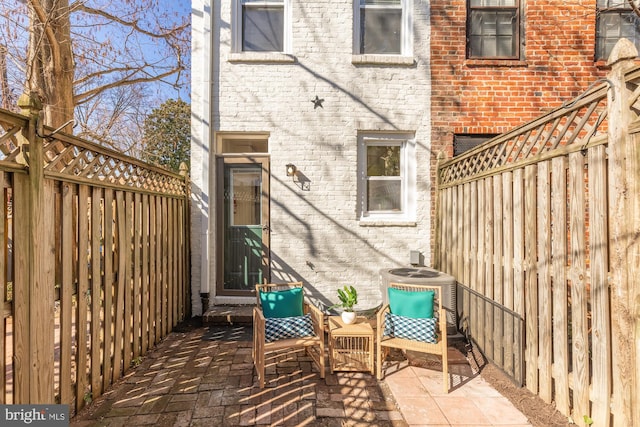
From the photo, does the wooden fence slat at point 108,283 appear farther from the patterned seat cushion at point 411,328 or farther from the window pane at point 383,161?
the window pane at point 383,161

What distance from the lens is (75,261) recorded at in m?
2.85

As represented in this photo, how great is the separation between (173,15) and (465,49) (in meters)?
6.57

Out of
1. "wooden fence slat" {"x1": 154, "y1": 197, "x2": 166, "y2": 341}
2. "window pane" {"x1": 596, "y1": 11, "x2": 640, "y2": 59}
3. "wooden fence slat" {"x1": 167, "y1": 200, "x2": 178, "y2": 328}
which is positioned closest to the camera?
"wooden fence slat" {"x1": 154, "y1": 197, "x2": 166, "y2": 341}

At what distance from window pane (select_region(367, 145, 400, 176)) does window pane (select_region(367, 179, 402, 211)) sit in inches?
6.6

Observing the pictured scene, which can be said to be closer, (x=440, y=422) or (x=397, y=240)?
(x=440, y=422)

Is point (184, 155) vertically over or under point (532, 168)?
over

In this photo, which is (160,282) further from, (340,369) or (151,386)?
(340,369)

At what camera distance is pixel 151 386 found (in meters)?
3.24

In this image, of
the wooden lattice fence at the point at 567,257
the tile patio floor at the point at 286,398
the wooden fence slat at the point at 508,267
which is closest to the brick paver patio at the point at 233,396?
the tile patio floor at the point at 286,398

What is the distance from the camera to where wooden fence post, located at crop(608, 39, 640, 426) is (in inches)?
82.3

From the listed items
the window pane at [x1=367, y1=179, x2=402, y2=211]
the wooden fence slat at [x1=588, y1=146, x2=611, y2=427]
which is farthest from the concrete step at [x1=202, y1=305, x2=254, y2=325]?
the wooden fence slat at [x1=588, y1=146, x2=611, y2=427]

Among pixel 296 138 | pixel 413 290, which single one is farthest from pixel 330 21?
pixel 413 290

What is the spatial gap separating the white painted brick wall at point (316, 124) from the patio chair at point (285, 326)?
1418mm

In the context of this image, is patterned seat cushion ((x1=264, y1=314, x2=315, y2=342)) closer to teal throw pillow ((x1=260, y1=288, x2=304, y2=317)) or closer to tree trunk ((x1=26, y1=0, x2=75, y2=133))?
teal throw pillow ((x1=260, y1=288, x2=304, y2=317))
